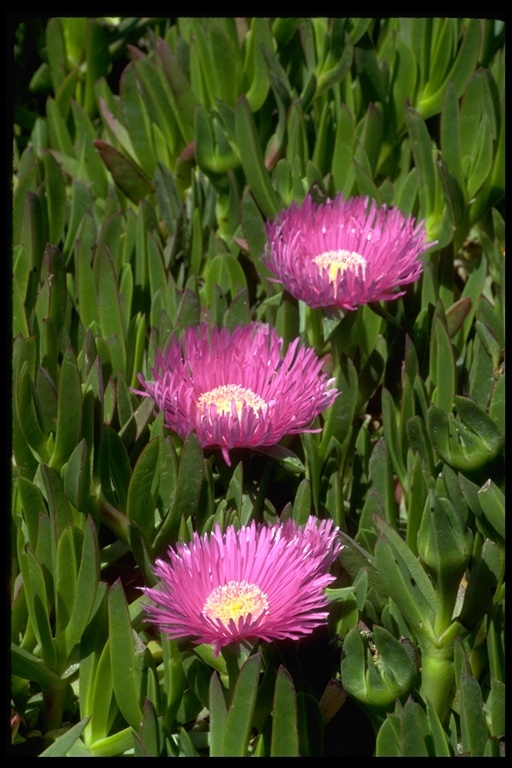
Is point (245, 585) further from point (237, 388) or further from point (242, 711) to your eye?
point (237, 388)

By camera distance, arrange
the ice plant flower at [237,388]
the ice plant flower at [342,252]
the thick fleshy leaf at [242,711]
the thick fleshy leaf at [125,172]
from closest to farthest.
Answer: the thick fleshy leaf at [242,711]
the ice plant flower at [237,388]
the ice plant flower at [342,252]
the thick fleshy leaf at [125,172]

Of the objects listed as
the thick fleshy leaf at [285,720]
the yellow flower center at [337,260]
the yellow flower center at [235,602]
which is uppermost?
the yellow flower center at [337,260]

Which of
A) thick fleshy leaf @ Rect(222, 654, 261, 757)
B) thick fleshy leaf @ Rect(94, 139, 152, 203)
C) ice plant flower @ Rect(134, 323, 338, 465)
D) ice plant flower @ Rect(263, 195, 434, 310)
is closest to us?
thick fleshy leaf @ Rect(222, 654, 261, 757)

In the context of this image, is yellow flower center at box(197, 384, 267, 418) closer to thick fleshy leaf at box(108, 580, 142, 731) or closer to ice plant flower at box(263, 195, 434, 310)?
ice plant flower at box(263, 195, 434, 310)

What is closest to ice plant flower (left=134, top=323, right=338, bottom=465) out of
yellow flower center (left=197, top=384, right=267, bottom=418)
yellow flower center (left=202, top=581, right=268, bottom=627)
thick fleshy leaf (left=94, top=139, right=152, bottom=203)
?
yellow flower center (left=197, top=384, right=267, bottom=418)

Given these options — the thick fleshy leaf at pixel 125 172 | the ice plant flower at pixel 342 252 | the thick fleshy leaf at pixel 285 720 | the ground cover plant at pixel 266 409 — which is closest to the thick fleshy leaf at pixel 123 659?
the ground cover plant at pixel 266 409

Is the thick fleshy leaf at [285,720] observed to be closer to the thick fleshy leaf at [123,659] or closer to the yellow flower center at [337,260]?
the thick fleshy leaf at [123,659]

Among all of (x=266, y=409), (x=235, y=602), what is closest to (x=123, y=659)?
(x=235, y=602)
